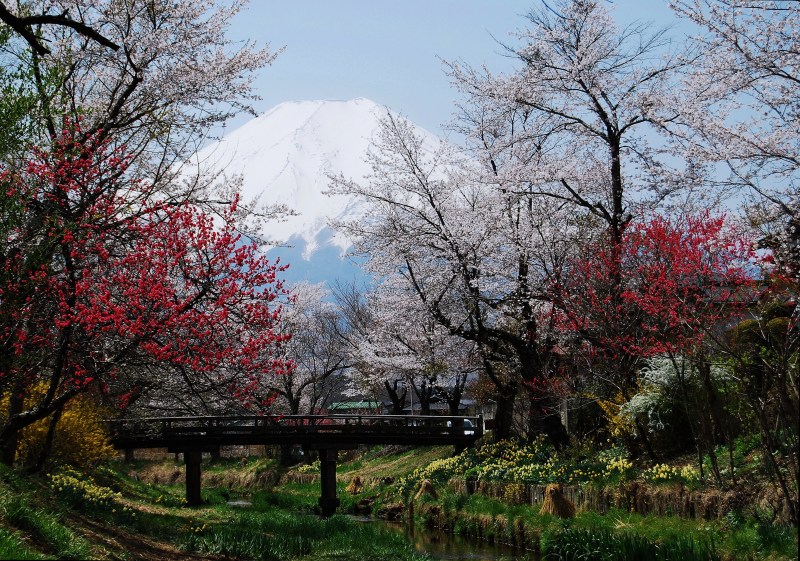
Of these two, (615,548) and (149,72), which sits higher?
(149,72)

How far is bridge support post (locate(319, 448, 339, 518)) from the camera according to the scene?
2397 cm

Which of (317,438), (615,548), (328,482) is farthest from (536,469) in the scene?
(317,438)

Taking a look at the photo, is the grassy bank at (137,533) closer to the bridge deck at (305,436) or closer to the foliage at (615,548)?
the foliage at (615,548)

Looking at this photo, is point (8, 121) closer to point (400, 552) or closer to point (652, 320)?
point (400, 552)

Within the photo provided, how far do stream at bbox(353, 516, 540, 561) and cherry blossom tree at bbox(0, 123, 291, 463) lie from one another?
585cm

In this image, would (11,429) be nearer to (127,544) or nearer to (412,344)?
(127,544)

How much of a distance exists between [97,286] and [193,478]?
12.8 meters

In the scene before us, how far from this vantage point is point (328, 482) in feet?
79.9

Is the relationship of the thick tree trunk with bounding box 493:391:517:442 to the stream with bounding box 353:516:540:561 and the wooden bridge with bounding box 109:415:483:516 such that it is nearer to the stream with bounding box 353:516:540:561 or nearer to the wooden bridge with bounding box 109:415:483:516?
the wooden bridge with bounding box 109:415:483:516

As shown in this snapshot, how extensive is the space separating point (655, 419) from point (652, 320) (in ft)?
6.77

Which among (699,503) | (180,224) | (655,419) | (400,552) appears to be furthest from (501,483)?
(180,224)

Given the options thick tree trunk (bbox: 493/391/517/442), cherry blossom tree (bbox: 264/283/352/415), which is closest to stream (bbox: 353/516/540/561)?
thick tree trunk (bbox: 493/391/517/442)

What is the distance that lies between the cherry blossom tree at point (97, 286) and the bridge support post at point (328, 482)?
12.6m

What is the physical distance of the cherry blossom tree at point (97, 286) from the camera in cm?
1024
